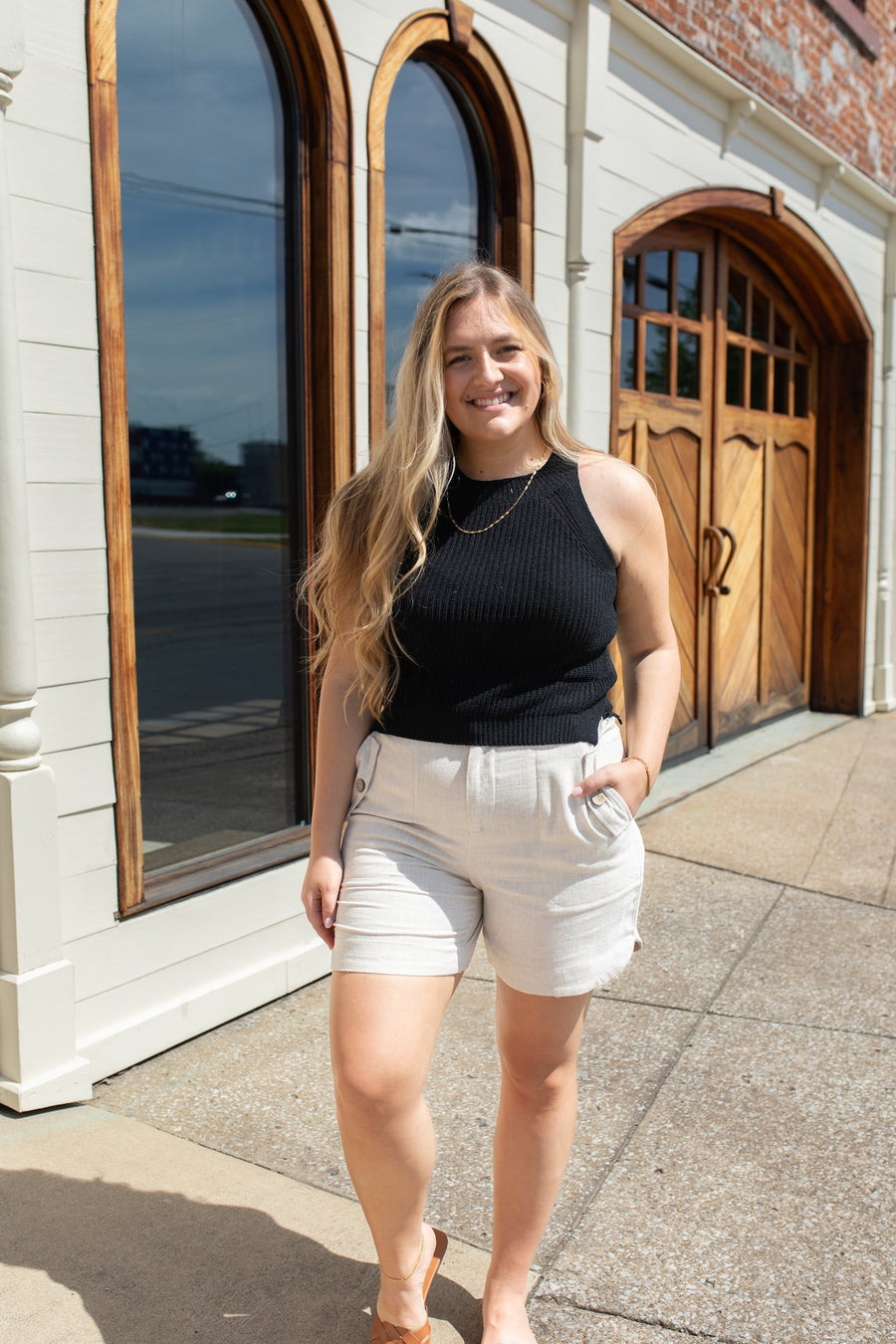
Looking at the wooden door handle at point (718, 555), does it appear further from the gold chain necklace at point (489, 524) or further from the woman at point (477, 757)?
the gold chain necklace at point (489, 524)

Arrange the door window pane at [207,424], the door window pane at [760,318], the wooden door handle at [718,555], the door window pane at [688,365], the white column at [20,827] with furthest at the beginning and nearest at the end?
1. the door window pane at [760,318]
2. the wooden door handle at [718,555]
3. the door window pane at [688,365]
4. the door window pane at [207,424]
5. the white column at [20,827]

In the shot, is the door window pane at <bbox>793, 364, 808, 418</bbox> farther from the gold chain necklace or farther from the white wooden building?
the gold chain necklace

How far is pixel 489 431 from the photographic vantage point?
2.07m

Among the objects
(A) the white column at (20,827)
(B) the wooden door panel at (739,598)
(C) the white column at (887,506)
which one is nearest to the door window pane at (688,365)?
(B) the wooden door panel at (739,598)

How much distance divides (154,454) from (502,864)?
2.16 meters

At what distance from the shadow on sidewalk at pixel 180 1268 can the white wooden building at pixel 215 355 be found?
0.46 metres

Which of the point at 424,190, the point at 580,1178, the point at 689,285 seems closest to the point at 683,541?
the point at 689,285

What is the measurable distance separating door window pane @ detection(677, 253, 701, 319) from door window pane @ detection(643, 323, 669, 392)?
26cm

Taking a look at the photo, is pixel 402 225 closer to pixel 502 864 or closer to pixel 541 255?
pixel 541 255

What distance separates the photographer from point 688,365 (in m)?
6.77

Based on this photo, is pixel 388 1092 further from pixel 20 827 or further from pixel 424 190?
pixel 424 190

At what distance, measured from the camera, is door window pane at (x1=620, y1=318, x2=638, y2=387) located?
612cm

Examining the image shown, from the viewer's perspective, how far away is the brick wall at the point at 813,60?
20.0ft

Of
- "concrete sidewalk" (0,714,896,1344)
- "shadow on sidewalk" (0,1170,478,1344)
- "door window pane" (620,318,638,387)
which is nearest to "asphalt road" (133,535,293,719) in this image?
"concrete sidewalk" (0,714,896,1344)
